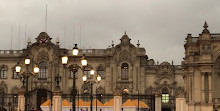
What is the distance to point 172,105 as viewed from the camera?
59750 millimetres

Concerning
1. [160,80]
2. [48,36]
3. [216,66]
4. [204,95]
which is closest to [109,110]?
[204,95]

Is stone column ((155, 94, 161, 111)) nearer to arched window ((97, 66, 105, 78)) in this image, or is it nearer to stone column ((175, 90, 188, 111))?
stone column ((175, 90, 188, 111))

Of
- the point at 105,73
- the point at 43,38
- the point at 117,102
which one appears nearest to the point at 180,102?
the point at 117,102

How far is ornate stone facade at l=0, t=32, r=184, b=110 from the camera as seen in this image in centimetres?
6141

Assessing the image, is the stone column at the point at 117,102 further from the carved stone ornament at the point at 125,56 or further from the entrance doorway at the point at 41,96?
the entrance doorway at the point at 41,96

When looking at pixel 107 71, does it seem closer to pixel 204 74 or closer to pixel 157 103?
pixel 204 74

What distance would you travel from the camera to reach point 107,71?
6294 centimetres

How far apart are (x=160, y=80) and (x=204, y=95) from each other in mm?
12651

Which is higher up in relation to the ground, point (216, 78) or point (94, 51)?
point (94, 51)

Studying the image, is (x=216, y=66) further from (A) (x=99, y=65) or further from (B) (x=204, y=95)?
(A) (x=99, y=65)

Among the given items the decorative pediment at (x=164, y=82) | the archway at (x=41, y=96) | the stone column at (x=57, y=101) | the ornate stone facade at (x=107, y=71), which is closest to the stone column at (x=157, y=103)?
the stone column at (x=57, y=101)

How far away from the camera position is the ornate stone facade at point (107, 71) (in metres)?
61.4

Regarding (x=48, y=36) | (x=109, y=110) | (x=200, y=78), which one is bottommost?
(x=109, y=110)

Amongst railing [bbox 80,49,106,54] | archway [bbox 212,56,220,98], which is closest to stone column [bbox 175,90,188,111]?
archway [bbox 212,56,220,98]
